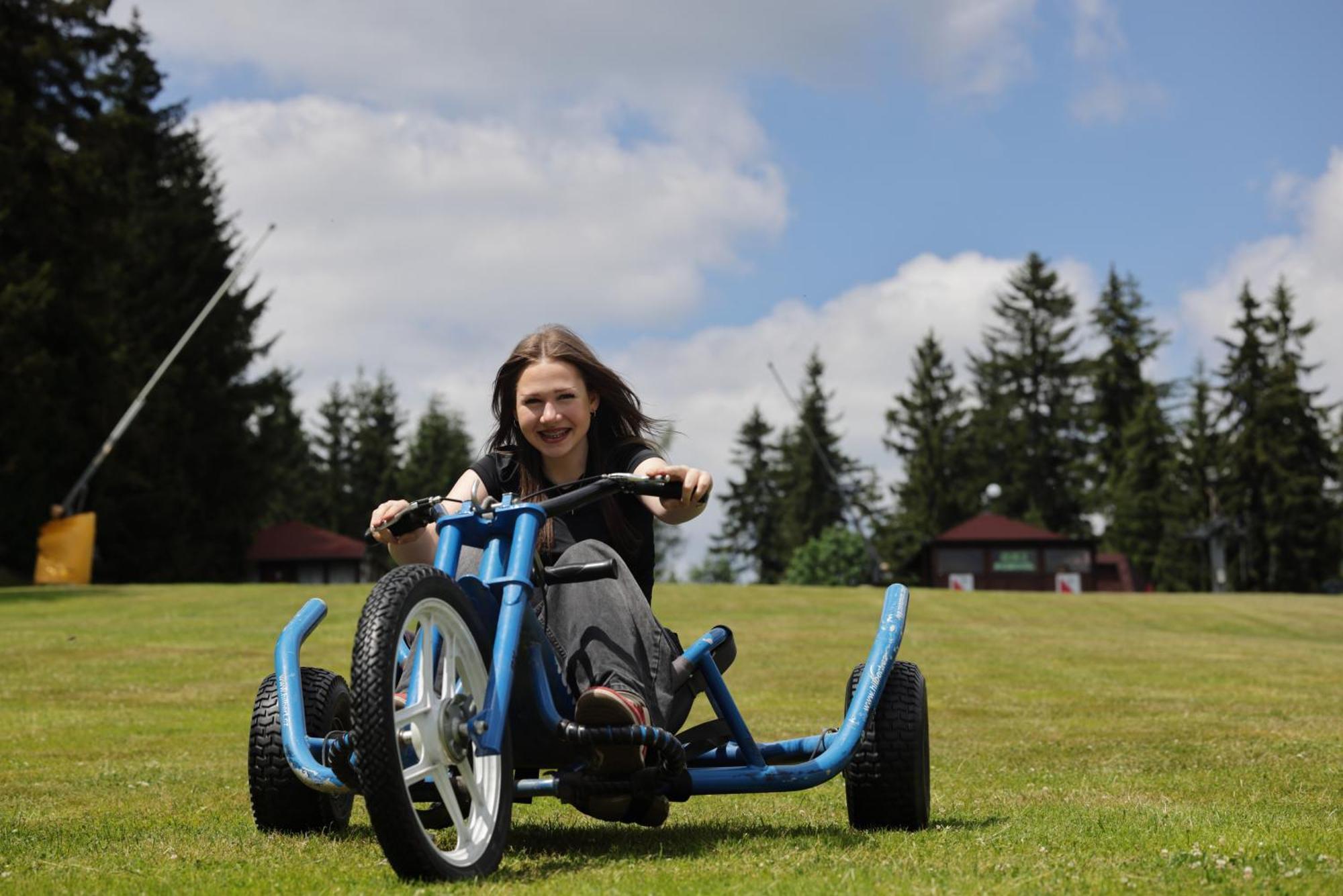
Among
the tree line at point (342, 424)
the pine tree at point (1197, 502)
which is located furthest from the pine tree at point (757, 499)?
the pine tree at point (1197, 502)

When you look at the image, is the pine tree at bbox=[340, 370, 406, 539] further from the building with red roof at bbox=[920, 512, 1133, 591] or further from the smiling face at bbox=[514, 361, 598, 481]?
the smiling face at bbox=[514, 361, 598, 481]

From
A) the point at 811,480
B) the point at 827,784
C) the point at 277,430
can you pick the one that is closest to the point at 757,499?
the point at 811,480

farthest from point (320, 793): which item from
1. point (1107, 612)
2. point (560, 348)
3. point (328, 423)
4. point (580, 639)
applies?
point (328, 423)

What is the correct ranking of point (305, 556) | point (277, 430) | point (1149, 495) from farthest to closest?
point (1149, 495)
point (305, 556)
point (277, 430)

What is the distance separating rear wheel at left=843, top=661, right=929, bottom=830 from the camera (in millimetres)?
5089

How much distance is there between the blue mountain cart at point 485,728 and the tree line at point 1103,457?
212 ft

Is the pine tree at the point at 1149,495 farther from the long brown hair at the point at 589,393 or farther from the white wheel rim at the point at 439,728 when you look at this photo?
the white wheel rim at the point at 439,728

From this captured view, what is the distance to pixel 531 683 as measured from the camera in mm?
4207

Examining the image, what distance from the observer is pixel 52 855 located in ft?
14.6

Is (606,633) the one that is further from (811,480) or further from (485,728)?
(811,480)

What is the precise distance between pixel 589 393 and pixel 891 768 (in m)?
1.69

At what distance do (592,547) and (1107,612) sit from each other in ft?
82.7

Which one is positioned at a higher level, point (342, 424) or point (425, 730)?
point (342, 424)

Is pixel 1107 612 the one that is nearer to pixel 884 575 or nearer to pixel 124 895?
pixel 124 895
